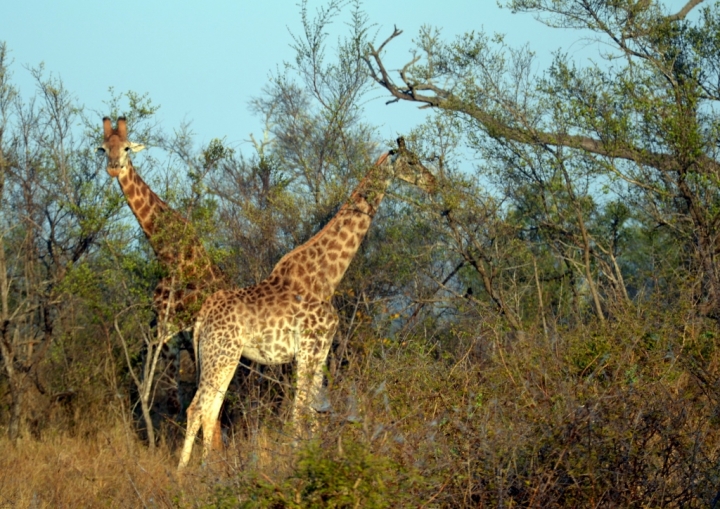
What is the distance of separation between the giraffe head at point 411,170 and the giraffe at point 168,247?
176cm

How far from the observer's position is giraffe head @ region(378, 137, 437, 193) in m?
8.41

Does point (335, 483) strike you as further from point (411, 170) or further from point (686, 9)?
point (686, 9)

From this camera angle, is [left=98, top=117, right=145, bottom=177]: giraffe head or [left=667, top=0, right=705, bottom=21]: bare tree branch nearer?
[left=98, top=117, right=145, bottom=177]: giraffe head

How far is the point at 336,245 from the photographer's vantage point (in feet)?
27.8

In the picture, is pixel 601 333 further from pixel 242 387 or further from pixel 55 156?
pixel 55 156

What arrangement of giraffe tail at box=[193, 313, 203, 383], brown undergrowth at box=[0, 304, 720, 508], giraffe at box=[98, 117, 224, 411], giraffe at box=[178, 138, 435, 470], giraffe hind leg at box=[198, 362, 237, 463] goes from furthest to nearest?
giraffe at box=[98, 117, 224, 411], giraffe tail at box=[193, 313, 203, 383], giraffe at box=[178, 138, 435, 470], giraffe hind leg at box=[198, 362, 237, 463], brown undergrowth at box=[0, 304, 720, 508]

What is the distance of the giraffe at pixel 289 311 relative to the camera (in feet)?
24.8

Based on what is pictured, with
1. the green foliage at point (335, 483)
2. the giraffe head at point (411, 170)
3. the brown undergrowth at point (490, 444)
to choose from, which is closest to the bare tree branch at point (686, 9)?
the giraffe head at point (411, 170)

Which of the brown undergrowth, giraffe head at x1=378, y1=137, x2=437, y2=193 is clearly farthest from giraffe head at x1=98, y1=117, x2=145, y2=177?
the brown undergrowth

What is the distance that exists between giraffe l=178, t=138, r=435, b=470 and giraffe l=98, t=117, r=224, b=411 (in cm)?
27

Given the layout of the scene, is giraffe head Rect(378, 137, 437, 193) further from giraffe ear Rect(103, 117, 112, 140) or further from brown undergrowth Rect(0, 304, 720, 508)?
brown undergrowth Rect(0, 304, 720, 508)

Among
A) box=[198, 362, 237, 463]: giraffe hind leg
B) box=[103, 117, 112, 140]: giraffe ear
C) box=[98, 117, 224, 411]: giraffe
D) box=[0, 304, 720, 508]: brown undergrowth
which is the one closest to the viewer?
box=[0, 304, 720, 508]: brown undergrowth

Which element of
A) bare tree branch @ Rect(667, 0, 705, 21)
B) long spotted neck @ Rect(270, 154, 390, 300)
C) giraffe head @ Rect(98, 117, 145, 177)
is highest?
bare tree branch @ Rect(667, 0, 705, 21)

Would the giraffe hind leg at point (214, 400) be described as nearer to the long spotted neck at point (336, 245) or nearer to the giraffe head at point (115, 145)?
the long spotted neck at point (336, 245)
